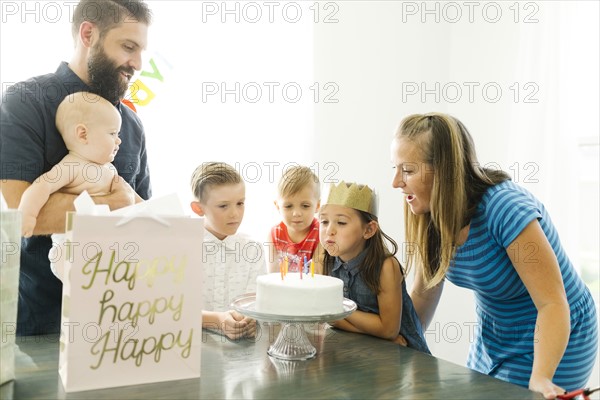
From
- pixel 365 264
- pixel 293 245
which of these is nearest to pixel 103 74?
pixel 365 264

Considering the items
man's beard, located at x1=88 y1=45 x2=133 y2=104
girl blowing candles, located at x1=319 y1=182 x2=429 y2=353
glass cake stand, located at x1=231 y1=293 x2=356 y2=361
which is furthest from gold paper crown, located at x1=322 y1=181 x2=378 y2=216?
man's beard, located at x1=88 y1=45 x2=133 y2=104

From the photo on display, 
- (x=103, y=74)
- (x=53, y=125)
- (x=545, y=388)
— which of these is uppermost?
(x=103, y=74)

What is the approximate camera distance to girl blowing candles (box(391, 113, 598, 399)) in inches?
48.6

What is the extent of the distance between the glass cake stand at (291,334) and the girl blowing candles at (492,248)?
369 mm

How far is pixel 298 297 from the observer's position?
3.51 feet

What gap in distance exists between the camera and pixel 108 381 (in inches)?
36.2

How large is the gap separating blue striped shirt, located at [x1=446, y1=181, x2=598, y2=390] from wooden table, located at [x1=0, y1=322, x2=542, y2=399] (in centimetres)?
34

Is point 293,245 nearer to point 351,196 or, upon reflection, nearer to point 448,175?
point 351,196

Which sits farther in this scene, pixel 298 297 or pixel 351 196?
pixel 351 196

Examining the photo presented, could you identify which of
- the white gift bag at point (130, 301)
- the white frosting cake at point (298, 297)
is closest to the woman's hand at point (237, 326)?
the white frosting cake at point (298, 297)

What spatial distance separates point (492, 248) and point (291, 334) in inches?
20.7

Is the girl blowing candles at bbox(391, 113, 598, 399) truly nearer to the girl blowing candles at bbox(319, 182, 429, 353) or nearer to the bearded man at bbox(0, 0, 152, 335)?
the girl blowing candles at bbox(319, 182, 429, 353)

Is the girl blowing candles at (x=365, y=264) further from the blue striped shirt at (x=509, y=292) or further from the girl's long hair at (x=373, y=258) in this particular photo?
the blue striped shirt at (x=509, y=292)

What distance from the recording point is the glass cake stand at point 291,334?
1.05 metres
